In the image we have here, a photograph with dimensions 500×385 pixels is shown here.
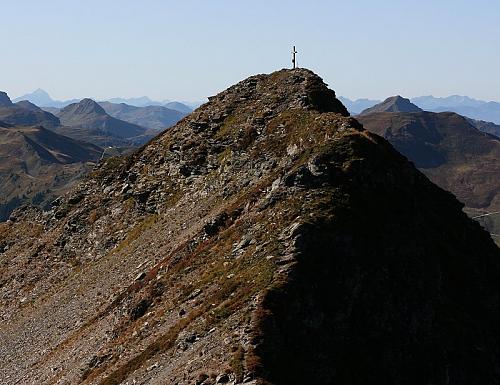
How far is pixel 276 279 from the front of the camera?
39.5m

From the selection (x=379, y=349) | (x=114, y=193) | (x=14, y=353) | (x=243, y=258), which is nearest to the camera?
(x=379, y=349)

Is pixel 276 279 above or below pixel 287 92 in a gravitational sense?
below

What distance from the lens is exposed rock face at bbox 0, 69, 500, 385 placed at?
37.9m

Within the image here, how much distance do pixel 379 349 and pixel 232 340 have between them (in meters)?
10.1

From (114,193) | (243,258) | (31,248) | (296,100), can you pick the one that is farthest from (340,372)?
(31,248)

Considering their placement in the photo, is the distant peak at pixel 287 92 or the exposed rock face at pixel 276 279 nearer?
the exposed rock face at pixel 276 279

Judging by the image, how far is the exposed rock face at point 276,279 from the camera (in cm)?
3788

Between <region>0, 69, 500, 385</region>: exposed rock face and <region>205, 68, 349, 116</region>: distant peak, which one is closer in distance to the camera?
<region>0, 69, 500, 385</region>: exposed rock face

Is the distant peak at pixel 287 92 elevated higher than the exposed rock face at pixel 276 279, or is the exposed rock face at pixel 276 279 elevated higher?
the distant peak at pixel 287 92

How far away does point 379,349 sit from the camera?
132ft

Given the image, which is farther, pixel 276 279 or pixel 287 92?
pixel 287 92

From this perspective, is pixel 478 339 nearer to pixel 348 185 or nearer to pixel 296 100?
pixel 348 185

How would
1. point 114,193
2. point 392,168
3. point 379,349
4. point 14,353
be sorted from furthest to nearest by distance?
point 114,193
point 14,353
point 392,168
point 379,349

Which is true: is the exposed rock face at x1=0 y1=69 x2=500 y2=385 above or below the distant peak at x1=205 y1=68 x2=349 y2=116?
below
